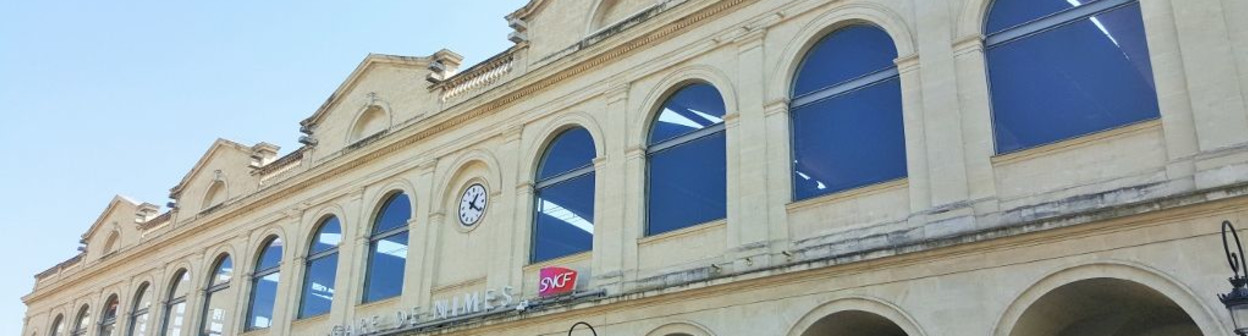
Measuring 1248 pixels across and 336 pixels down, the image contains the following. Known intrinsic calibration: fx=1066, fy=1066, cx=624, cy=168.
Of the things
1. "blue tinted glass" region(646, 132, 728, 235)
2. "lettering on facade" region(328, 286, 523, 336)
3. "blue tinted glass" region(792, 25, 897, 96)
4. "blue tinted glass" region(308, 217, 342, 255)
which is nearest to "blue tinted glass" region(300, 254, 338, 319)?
"blue tinted glass" region(308, 217, 342, 255)

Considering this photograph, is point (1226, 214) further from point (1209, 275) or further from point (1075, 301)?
point (1075, 301)

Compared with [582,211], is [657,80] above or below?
above

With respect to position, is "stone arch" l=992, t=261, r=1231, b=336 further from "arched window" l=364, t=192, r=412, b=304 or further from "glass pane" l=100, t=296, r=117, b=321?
"glass pane" l=100, t=296, r=117, b=321

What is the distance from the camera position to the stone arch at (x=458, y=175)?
1880cm

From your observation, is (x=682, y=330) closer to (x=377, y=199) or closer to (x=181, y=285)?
(x=377, y=199)

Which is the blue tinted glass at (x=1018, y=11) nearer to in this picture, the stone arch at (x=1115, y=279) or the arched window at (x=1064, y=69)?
the arched window at (x=1064, y=69)

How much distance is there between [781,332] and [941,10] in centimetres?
436

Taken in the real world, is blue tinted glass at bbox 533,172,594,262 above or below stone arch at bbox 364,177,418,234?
below

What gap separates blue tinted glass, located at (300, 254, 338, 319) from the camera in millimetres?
21156

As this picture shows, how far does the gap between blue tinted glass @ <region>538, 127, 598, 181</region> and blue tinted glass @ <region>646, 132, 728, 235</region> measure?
159cm

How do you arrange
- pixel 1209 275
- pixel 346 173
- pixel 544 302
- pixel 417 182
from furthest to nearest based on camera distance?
pixel 346 173, pixel 417 182, pixel 544 302, pixel 1209 275

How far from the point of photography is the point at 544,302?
52.7ft

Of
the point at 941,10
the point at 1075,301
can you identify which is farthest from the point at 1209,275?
the point at 941,10

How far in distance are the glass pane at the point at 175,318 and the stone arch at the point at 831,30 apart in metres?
17.0
